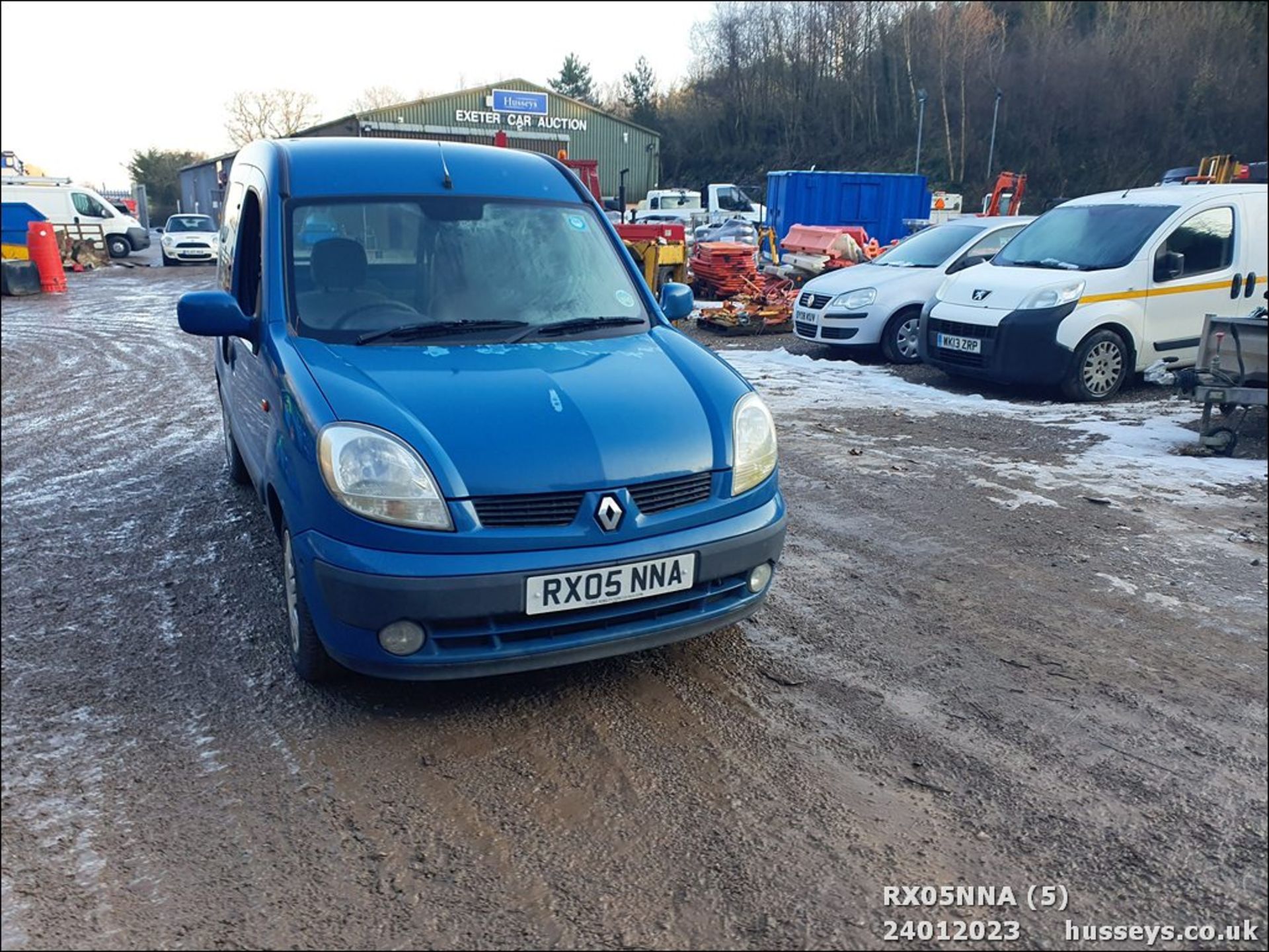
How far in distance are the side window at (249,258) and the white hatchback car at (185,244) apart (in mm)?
24026

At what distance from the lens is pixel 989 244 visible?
10742mm

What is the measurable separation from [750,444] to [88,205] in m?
27.8

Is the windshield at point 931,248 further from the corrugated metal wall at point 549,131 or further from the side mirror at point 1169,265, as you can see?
the corrugated metal wall at point 549,131

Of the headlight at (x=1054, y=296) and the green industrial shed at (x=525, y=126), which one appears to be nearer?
the headlight at (x=1054, y=296)

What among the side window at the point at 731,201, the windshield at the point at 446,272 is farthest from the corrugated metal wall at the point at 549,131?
the windshield at the point at 446,272

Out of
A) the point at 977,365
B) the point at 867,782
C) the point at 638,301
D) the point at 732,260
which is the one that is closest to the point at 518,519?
the point at 867,782

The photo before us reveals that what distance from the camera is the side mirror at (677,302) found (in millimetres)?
4512

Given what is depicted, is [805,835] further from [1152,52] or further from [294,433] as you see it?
[1152,52]

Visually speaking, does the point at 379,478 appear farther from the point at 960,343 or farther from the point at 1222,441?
the point at 960,343

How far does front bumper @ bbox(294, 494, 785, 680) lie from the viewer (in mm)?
2727

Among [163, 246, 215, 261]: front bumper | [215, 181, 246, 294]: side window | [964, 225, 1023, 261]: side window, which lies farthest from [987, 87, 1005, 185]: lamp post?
[163, 246, 215, 261]: front bumper

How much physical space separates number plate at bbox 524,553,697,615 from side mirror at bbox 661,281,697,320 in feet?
5.98

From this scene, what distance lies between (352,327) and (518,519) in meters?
1.25

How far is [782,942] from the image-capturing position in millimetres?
2184
